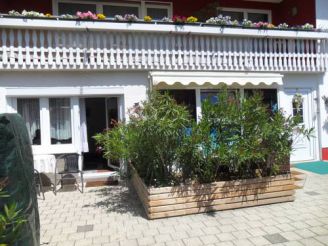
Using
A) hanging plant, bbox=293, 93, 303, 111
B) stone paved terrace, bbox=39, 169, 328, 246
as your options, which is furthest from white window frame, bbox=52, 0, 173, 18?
stone paved terrace, bbox=39, 169, 328, 246

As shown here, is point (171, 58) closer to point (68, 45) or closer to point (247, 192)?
point (68, 45)

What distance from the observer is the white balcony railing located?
9.02 meters

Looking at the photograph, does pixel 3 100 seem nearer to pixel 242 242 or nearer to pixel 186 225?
pixel 186 225

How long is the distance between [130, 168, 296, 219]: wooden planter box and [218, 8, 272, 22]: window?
9547 mm

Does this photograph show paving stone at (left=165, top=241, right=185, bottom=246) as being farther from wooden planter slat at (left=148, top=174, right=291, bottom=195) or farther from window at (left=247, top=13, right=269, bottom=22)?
window at (left=247, top=13, right=269, bottom=22)

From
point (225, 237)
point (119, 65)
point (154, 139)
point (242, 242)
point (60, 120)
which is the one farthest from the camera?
point (60, 120)

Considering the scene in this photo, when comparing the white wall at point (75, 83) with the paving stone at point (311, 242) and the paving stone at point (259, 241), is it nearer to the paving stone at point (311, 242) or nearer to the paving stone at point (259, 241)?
the paving stone at point (259, 241)

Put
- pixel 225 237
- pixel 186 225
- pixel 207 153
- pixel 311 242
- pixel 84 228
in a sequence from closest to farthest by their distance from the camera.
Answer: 1. pixel 311 242
2. pixel 225 237
3. pixel 186 225
4. pixel 84 228
5. pixel 207 153

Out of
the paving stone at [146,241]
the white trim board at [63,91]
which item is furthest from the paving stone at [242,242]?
the white trim board at [63,91]

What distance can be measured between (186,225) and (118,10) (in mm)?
10087

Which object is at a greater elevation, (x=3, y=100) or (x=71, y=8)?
(x=71, y=8)

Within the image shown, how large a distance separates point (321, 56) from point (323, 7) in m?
2.13

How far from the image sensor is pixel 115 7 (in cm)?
1277

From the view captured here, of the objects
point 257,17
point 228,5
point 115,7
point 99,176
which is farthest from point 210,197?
point 257,17
